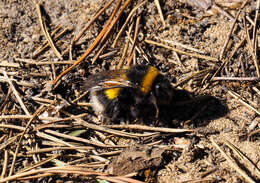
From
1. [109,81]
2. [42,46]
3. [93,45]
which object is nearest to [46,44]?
[42,46]

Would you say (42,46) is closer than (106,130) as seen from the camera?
No

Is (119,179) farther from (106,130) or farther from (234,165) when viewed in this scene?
(234,165)

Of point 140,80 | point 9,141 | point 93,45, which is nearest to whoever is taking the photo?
point 140,80

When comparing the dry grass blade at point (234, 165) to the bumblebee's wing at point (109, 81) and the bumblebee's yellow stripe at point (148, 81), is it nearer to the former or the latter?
the bumblebee's yellow stripe at point (148, 81)

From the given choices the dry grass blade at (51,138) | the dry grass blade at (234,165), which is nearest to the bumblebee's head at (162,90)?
the dry grass blade at (234,165)

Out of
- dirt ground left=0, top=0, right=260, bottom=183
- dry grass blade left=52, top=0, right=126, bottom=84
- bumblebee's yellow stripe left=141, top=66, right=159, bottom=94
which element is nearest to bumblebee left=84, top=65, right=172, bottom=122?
bumblebee's yellow stripe left=141, top=66, right=159, bottom=94

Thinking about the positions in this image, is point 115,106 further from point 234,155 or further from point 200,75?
point 234,155
